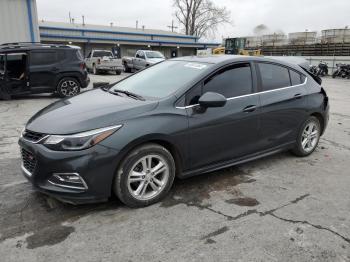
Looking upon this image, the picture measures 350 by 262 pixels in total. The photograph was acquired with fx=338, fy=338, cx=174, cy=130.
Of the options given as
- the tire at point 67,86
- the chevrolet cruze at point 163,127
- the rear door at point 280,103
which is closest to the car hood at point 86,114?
the chevrolet cruze at point 163,127

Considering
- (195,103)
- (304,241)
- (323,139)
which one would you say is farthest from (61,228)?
(323,139)

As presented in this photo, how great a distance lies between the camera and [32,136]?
3.45 metres

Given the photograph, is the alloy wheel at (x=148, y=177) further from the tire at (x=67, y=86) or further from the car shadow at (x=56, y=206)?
the tire at (x=67, y=86)

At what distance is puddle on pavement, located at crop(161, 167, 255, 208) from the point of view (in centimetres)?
379

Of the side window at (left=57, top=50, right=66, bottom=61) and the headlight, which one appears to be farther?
the side window at (left=57, top=50, right=66, bottom=61)

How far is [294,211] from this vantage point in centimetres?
358

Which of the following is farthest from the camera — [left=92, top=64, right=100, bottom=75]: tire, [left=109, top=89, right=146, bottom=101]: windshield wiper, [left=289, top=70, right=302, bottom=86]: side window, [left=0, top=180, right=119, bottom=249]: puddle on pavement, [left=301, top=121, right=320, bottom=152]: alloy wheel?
[left=92, top=64, right=100, bottom=75]: tire

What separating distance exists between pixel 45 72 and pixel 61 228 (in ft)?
28.8

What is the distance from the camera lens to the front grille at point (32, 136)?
11.0 feet

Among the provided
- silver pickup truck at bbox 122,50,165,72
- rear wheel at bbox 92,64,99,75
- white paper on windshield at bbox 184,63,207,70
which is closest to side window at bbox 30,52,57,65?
white paper on windshield at bbox 184,63,207,70

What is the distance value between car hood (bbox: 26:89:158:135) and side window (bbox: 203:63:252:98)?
83 cm

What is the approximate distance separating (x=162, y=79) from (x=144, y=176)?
1.39 m

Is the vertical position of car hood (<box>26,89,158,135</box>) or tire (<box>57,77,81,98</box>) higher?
car hood (<box>26,89,158,135</box>)

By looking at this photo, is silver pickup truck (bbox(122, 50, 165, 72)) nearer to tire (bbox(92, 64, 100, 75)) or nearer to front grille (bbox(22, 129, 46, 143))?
tire (bbox(92, 64, 100, 75))
